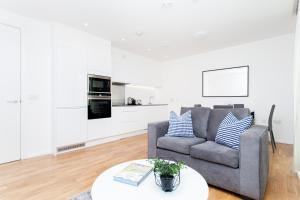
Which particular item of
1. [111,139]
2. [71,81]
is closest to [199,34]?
[71,81]

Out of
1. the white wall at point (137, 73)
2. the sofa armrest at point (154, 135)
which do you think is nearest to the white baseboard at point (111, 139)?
the white wall at point (137, 73)

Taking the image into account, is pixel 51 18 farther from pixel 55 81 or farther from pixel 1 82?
pixel 1 82

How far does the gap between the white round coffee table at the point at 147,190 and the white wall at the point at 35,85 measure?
99.2 inches

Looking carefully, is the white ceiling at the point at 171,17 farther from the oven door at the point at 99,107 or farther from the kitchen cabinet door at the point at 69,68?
the oven door at the point at 99,107

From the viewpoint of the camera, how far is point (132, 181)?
125 centimetres

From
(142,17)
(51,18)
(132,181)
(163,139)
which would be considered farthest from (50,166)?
(142,17)

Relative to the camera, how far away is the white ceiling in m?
2.64

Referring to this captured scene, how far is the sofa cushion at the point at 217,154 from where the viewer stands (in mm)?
1790

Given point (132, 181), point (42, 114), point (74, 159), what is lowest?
point (74, 159)

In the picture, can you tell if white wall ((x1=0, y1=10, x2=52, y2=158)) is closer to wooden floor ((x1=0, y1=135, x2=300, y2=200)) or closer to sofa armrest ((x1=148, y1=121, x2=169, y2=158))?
wooden floor ((x1=0, y1=135, x2=300, y2=200))

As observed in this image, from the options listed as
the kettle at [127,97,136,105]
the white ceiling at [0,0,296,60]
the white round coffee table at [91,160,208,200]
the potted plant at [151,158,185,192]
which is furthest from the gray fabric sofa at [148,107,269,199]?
the kettle at [127,97,136,105]

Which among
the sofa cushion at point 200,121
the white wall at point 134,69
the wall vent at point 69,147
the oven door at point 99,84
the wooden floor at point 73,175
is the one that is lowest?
the wooden floor at point 73,175

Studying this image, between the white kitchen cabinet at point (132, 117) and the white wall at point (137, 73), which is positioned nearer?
the white kitchen cabinet at point (132, 117)

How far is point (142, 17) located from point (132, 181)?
2738 mm
